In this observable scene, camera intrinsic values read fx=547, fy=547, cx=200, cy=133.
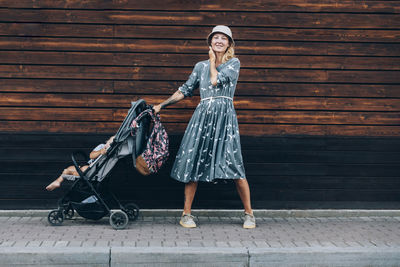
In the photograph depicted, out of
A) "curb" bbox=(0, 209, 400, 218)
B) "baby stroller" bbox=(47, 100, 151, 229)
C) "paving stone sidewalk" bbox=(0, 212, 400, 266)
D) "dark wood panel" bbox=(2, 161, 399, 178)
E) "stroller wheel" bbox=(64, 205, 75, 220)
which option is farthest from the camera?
"dark wood panel" bbox=(2, 161, 399, 178)

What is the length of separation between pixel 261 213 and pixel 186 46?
91.2 inches

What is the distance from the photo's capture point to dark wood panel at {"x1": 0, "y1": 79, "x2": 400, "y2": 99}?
6.82 metres

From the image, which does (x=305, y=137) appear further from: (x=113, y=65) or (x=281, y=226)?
(x=113, y=65)

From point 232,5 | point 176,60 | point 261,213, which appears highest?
point 232,5

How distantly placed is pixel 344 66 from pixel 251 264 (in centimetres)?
322

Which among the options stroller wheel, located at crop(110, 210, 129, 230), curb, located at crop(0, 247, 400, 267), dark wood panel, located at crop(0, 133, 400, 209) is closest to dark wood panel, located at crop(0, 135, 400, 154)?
dark wood panel, located at crop(0, 133, 400, 209)

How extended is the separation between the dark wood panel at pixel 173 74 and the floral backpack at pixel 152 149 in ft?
3.10

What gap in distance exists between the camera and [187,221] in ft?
20.5

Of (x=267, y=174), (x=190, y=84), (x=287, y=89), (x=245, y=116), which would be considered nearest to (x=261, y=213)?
(x=267, y=174)

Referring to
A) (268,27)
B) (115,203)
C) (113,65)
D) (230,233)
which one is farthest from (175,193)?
(268,27)

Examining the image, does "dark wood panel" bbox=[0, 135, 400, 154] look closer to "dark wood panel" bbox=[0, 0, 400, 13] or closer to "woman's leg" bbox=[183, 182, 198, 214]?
"woman's leg" bbox=[183, 182, 198, 214]

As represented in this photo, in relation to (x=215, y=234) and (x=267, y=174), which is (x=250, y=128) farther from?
(x=215, y=234)

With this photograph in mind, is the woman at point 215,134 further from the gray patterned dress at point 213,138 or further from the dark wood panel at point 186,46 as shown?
the dark wood panel at point 186,46

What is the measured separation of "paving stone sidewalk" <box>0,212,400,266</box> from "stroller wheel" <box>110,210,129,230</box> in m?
0.07
